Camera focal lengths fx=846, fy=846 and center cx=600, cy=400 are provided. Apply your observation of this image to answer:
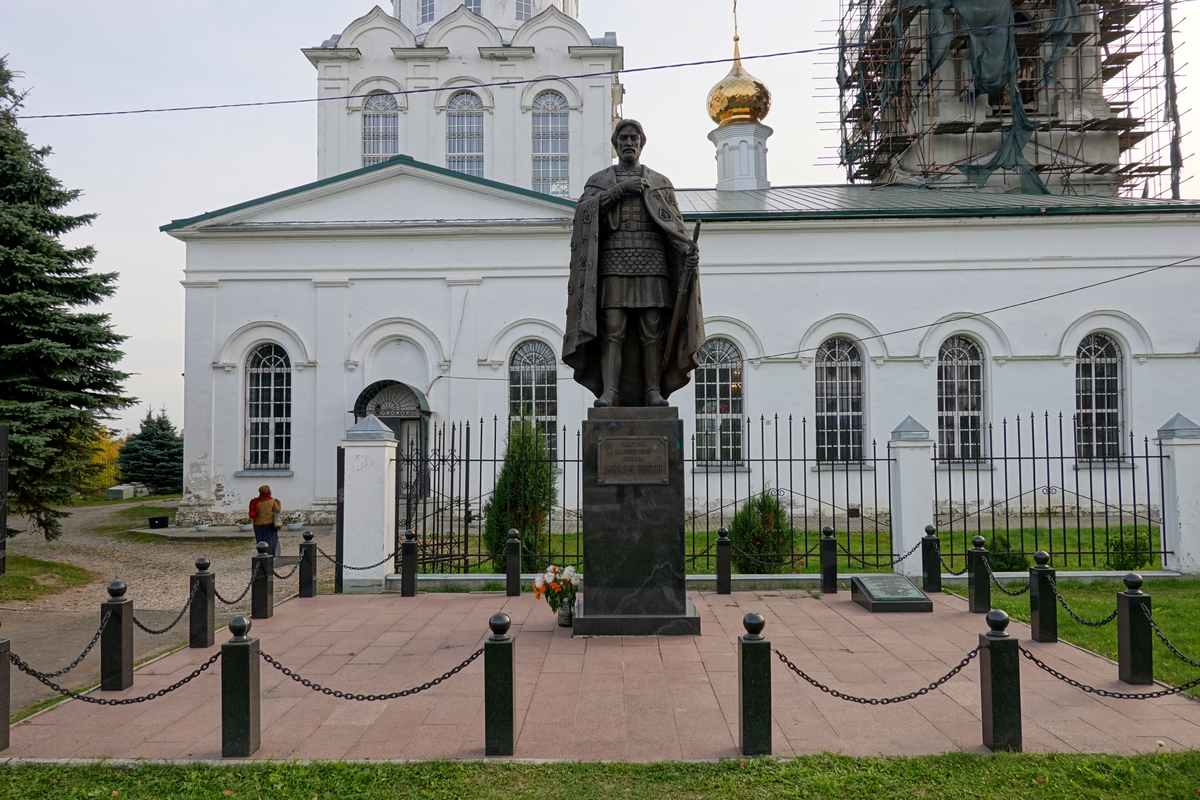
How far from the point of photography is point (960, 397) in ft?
67.5

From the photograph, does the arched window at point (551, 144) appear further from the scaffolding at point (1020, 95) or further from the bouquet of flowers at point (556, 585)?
the bouquet of flowers at point (556, 585)

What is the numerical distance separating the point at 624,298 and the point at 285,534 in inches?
558

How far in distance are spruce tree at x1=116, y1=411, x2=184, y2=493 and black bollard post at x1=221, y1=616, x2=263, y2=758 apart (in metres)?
36.1

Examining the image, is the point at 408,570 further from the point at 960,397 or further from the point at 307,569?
the point at 960,397

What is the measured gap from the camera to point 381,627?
348 inches

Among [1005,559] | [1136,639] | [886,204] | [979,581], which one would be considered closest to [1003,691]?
[1136,639]

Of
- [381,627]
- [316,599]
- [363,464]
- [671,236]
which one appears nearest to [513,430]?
[363,464]

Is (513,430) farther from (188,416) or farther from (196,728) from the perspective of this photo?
(188,416)

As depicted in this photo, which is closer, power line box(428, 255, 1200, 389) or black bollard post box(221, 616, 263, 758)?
black bollard post box(221, 616, 263, 758)

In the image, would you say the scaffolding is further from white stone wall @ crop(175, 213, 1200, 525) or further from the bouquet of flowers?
the bouquet of flowers

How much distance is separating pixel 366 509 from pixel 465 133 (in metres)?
18.1

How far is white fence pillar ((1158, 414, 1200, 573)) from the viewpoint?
11539mm

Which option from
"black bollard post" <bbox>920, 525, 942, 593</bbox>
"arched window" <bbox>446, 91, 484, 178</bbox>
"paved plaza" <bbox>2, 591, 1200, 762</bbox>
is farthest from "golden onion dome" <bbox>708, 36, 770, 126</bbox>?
"paved plaza" <bbox>2, 591, 1200, 762</bbox>

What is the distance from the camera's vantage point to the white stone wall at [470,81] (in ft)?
85.7
